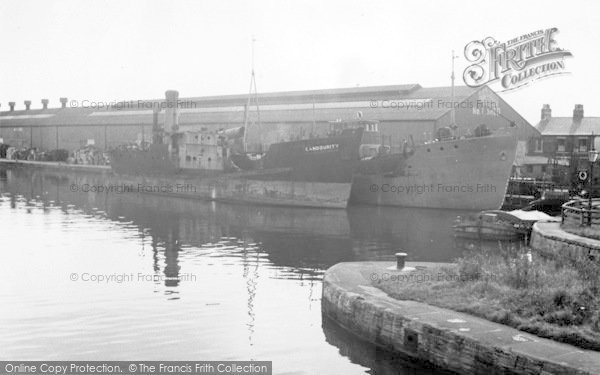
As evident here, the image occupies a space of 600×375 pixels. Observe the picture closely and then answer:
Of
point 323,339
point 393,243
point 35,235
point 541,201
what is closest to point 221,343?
point 323,339

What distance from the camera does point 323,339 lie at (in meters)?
13.7

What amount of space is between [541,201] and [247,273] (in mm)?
20917

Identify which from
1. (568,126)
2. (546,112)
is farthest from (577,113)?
(546,112)

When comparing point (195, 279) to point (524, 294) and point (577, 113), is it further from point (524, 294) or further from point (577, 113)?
point (577, 113)

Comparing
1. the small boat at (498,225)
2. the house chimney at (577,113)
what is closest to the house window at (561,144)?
the house chimney at (577,113)

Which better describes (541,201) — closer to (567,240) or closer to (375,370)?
(567,240)

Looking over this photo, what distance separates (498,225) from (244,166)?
24.2 meters

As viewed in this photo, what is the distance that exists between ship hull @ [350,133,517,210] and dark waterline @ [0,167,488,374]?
2.10 m

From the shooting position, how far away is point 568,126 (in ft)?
196

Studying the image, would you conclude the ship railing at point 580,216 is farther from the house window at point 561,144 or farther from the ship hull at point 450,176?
the house window at point 561,144

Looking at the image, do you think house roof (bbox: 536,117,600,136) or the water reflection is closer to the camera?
the water reflection

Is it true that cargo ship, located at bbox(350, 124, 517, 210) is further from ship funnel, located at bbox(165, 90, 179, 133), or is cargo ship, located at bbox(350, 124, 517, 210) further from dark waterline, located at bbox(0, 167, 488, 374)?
ship funnel, located at bbox(165, 90, 179, 133)

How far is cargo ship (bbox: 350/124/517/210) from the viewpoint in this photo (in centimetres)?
4034

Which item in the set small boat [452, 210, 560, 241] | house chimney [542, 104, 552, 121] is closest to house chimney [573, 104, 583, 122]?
house chimney [542, 104, 552, 121]
